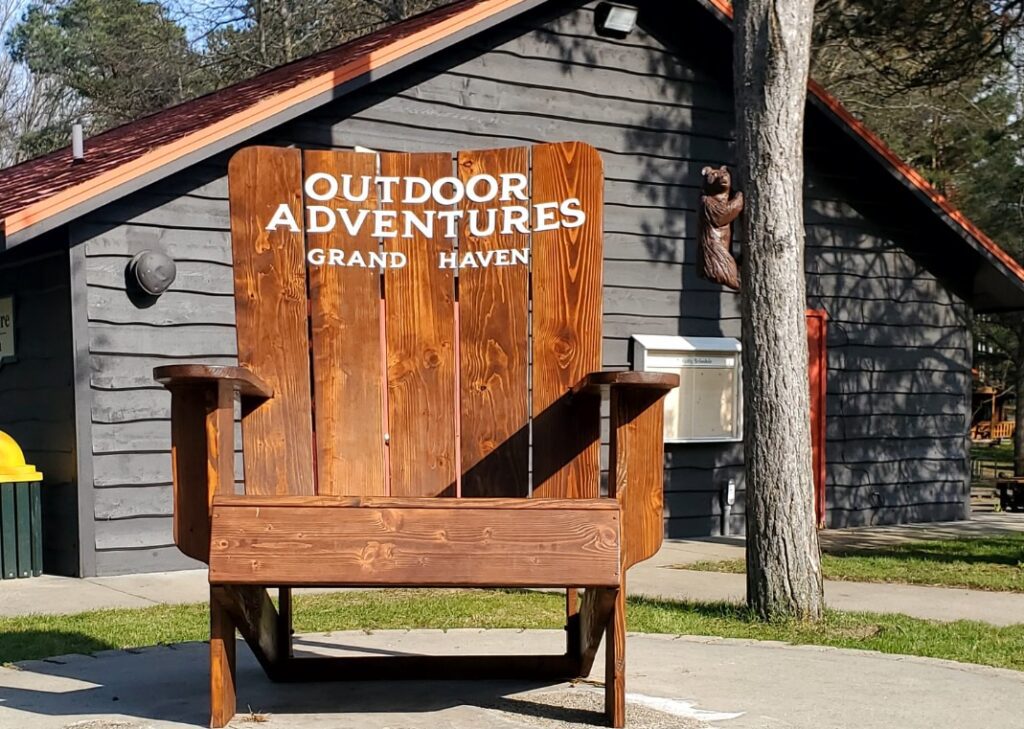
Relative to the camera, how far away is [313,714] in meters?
4.08

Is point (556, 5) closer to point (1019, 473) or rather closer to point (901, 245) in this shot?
point (901, 245)

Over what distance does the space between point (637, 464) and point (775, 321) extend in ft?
8.70

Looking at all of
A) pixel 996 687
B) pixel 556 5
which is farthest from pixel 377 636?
pixel 556 5

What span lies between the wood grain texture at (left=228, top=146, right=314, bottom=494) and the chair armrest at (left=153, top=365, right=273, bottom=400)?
294 mm

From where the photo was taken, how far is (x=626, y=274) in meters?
10.7

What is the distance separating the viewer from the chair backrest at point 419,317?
436 cm

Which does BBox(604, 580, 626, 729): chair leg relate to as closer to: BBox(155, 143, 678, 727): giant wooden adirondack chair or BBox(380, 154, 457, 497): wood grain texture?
BBox(155, 143, 678, 727): giant wooden adirondack chair

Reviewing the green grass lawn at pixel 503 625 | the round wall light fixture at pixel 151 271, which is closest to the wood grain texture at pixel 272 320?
the green grass lawn at pixel 503 625

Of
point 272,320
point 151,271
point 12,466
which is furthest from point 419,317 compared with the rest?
point 12,466

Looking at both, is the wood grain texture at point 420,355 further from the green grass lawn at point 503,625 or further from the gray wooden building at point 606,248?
the gray wooden building at point 606,248

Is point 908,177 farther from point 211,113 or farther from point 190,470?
point 190,470

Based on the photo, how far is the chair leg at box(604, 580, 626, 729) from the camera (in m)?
3.84

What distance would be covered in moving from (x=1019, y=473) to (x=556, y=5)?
1575cm

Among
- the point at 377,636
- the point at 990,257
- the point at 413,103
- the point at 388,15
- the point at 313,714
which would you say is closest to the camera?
the point at 313,714
